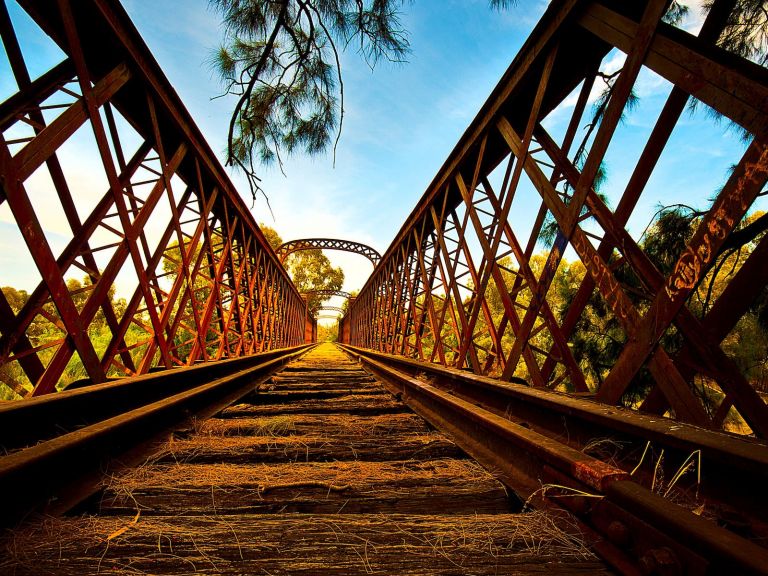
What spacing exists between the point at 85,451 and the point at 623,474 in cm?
205

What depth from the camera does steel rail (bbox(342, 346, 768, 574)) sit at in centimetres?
83

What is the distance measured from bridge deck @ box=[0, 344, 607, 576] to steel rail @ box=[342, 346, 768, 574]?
118mm

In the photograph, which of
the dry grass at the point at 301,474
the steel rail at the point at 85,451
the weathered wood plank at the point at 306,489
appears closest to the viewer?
the steel rail at the point at 85,451

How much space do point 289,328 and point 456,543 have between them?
1622 centimetres

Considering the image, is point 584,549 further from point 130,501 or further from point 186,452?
point 186,452

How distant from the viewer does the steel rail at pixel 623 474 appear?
830 millimetres

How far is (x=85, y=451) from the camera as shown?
4.95ft

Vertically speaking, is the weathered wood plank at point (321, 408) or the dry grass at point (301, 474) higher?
the dry grass at point (301, 474)

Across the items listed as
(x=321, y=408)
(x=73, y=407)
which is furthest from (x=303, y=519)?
(x=321, y=408)

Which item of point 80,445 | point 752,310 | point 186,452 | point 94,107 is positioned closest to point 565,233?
point 752,310

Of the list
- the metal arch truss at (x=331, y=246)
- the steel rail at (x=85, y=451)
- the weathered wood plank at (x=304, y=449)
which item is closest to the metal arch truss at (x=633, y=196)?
the weathered wood plank at (x=304, y=449)

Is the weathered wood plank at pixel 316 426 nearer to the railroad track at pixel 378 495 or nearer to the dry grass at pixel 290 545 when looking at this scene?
the railroad track at pixel 378 495

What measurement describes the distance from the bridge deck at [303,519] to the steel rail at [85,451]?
113 millimetres

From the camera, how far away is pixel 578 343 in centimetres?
489
